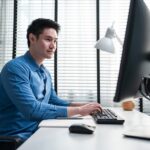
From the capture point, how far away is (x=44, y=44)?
76.4 inches

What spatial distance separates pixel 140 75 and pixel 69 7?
2367 millimetres

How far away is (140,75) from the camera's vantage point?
1045mm

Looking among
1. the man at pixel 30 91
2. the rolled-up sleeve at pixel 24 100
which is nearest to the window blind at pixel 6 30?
the man at pixel 30 91

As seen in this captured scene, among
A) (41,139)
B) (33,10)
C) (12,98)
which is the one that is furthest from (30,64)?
(33,10)

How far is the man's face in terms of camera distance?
1.92 m

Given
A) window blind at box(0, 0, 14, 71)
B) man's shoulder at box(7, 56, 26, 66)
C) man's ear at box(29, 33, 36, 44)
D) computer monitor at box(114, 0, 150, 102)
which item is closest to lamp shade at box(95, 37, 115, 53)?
man's ear at box(29, 33, 36, 44)

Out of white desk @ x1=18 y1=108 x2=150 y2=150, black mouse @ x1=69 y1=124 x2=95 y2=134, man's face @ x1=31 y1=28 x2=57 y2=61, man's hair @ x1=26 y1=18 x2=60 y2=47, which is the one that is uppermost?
man's hair @ x1=26 y1=18 x2=60 y2=47

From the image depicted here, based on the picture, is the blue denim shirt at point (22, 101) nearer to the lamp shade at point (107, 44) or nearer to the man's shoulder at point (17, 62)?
the man's shoulder at point (17, 62)

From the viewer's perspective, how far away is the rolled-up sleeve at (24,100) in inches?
59.5

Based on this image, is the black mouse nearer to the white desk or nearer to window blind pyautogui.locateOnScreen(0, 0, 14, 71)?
the white desk

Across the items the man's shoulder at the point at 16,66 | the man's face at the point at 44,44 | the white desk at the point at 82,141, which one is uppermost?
the man's face at the point at 44,44

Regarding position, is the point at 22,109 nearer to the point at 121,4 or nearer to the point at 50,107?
the point at 50,107

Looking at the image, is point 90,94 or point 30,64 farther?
point 90,94

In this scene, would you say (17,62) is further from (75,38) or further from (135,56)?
(75,38)
